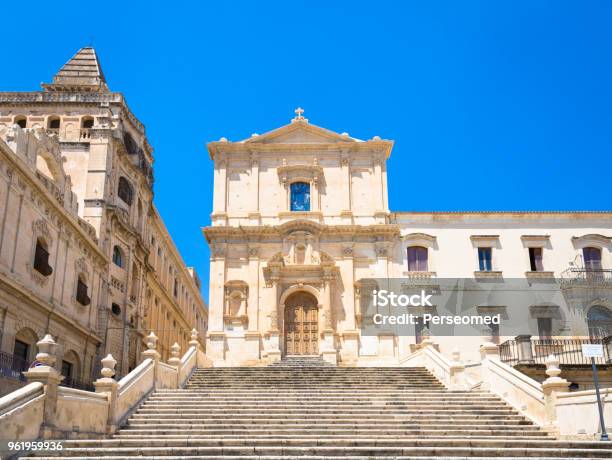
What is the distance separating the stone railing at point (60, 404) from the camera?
11.9 m

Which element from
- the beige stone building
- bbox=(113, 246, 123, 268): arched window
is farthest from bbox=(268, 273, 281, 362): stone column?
bbox=(113, 246, 123, 268): arched window

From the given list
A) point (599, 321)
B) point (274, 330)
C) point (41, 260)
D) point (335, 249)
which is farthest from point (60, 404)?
point (599, 321)

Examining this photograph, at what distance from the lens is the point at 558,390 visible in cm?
1578

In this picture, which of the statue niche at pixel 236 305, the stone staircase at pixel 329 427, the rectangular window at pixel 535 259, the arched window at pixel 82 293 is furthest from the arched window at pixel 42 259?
the rectangular window at pixel 535 259

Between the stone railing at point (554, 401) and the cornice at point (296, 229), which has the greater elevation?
the cornice at point (296, 229)

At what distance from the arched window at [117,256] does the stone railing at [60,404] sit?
668 inches

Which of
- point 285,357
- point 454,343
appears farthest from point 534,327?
point 285,357

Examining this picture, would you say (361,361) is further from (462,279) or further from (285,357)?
(462,279)

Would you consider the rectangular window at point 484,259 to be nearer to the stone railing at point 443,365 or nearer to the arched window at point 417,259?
the arched window at point 417,259

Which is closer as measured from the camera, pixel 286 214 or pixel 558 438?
pixel 558 438

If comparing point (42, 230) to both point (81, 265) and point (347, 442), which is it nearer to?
point (81, 265)

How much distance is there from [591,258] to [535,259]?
2747 mm

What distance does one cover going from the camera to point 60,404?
13.3m

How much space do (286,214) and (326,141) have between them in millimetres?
4508
